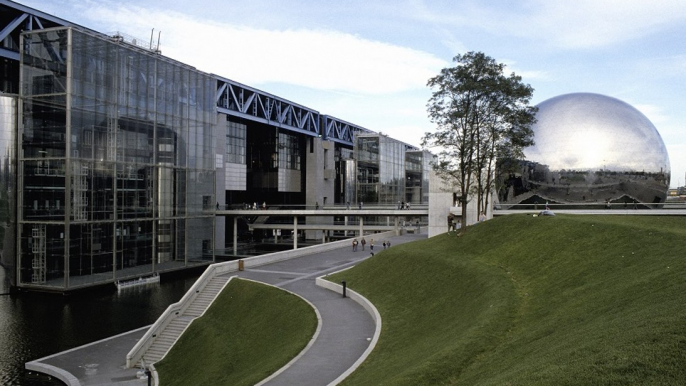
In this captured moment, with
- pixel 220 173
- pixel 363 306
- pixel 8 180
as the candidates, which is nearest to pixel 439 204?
pixel 363 306

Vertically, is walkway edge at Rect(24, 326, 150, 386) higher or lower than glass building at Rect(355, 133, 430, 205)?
lower

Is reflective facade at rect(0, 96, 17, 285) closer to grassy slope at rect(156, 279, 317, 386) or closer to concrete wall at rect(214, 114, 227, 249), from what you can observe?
grassy slope at rect(156, 279, 317, 386)

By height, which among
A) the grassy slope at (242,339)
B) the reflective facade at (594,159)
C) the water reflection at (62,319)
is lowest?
the water reflection at (62,319)

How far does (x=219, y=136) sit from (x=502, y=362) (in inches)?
2685

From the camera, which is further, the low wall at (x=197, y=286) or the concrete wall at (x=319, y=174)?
the concrete wall at (x=319, y=174)

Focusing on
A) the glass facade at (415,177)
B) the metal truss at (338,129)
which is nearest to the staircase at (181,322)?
the metal truss at (338,129)

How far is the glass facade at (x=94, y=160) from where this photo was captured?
1879 inches

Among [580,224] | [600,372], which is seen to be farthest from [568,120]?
[600,372]

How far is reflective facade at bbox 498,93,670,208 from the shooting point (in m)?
43.2

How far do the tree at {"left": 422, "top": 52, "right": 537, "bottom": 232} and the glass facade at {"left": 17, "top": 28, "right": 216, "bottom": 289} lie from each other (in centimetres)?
3259

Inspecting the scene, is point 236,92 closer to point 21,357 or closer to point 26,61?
point 26,61

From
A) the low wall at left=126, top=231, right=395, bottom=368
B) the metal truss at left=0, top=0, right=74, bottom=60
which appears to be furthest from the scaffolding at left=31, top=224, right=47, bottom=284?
the metal truss at left=0, top=0, right=74, bottom=60

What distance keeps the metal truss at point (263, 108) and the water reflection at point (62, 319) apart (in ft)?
118

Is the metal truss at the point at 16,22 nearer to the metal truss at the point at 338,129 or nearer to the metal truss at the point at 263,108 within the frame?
the metal truss at the point at 263,108
